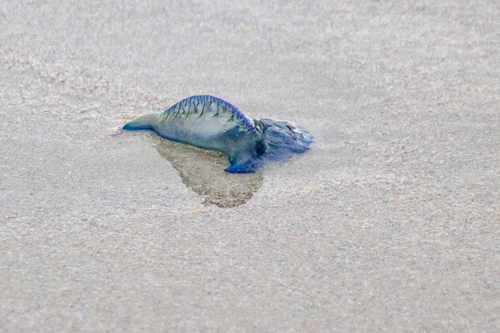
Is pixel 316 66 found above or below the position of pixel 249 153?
above

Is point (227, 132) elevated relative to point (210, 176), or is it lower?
elevated

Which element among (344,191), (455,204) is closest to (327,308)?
(344,191)

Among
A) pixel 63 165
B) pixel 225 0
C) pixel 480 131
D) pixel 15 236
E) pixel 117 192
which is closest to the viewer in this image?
pixel 15 236

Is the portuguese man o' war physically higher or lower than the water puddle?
higher

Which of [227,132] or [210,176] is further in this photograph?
[227,132]

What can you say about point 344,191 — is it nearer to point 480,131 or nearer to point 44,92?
point 480,131
